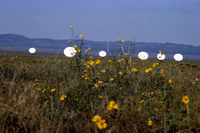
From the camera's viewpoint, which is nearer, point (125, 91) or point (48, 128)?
point (48, 128)

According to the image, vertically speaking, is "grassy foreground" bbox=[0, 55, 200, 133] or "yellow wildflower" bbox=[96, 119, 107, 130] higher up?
"yellow wildflower" bbox=[96, 119, 107, 130]

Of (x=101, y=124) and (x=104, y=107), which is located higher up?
(x=101, y=124)

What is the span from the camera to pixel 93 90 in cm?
375

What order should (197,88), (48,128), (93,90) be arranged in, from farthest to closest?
1. (197,88)
2. (93,90)
3. (48,128)

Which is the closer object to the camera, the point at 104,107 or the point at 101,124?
the point at 101,124

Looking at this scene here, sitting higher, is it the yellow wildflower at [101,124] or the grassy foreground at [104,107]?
the yellow wildflower at [101,124]

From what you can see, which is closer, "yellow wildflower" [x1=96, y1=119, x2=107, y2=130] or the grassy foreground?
"yellow wildflower" [x1=96, y1=119, x2=107, y2=130]

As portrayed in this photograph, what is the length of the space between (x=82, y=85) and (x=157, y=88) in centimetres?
135

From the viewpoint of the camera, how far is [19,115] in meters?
2.66

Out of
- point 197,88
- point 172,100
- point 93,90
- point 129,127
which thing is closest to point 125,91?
point 93,90

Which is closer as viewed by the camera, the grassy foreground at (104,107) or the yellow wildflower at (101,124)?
the yellow wildflower at (101,124)

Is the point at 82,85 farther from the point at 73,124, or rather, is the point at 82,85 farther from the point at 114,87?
the point at 73,124

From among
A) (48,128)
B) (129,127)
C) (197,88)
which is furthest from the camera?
(197,88)

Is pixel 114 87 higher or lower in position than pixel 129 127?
higher
